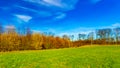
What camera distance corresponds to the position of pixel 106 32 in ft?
468

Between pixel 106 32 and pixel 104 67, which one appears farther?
pixel 106 32

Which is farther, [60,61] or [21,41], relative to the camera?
[21,41]

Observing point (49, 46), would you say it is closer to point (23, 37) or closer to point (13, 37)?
point (23, 37)

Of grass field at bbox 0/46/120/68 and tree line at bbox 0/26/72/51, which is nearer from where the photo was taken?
grass field at bbox 0/46/120/68

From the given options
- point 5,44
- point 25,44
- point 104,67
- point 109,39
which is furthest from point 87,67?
point 109,39

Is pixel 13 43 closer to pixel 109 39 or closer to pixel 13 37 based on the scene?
pixel 13 37

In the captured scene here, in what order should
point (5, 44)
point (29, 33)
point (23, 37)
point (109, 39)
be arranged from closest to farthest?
point (5, 44)
point (23, 37)
point (29, 33)
point (109, 39)

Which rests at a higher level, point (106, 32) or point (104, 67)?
point (106, 32)

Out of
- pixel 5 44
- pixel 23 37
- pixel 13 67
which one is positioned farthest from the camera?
pixel 23 37

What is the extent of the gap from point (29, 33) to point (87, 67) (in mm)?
89966

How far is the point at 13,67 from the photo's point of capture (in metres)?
17.2

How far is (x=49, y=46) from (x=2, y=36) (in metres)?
29.7

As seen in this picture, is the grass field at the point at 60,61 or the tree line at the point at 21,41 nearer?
the grass field at the point at 60,61

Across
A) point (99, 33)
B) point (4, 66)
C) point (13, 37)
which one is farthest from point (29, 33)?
point (4, 66)
